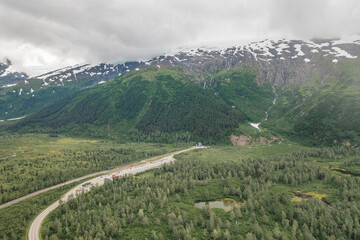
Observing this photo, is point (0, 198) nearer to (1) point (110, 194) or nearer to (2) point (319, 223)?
(1) point (110, 194)

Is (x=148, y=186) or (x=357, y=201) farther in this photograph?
(x=148, y=186)

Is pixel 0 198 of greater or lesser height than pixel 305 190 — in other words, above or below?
above

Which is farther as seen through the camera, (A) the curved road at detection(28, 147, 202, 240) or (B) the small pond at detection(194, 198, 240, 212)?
(B) the small pond at detection(194, 198, 240, 212)

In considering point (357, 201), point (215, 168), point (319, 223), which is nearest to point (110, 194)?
point (215, 168)

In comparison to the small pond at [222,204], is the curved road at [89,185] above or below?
above

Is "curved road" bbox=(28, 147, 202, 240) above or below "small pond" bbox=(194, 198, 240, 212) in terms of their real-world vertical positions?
above

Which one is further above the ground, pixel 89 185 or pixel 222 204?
pixel 89 185

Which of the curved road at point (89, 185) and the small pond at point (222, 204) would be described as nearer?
the curved road at point (89, 185)

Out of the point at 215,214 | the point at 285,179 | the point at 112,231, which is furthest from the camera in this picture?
the point at 285,179
